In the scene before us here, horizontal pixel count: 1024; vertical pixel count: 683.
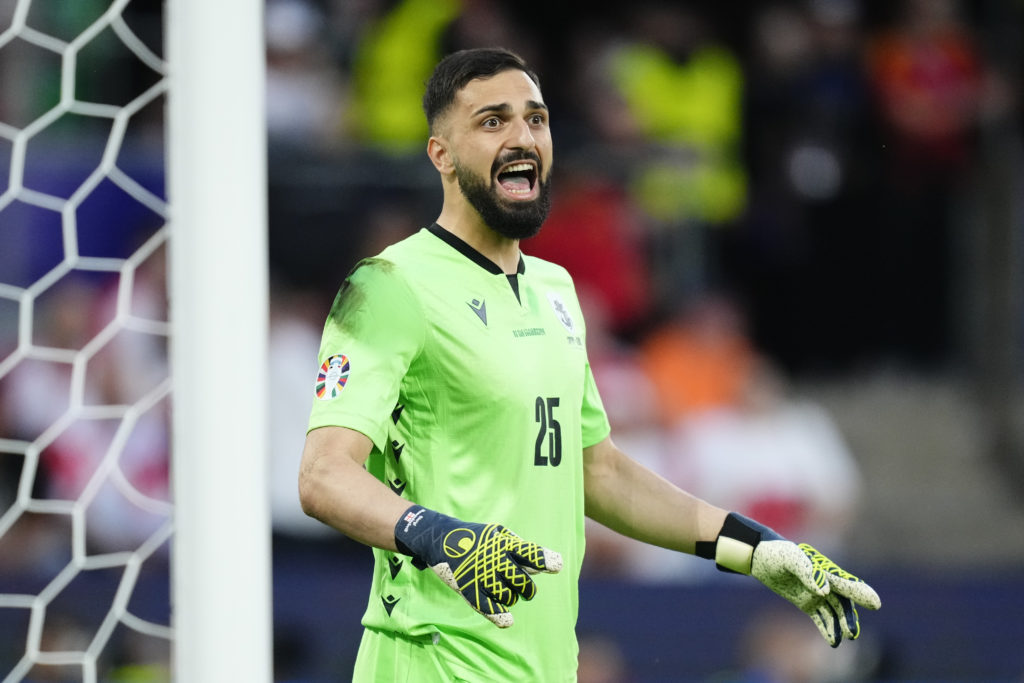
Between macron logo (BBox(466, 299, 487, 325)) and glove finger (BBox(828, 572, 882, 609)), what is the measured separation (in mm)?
901

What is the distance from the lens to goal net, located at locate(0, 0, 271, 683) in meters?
2.94

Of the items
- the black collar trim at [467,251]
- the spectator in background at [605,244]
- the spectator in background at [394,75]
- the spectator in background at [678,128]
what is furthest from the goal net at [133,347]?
the spectator in background at [678,128]

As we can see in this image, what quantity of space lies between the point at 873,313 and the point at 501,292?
666 cm

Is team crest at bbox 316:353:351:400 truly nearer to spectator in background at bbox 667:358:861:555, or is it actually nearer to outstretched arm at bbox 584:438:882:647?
outstretched arm at bbox 584:438:882:647

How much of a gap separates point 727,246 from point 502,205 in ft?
19.6

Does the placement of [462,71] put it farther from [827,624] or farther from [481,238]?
[827,624]

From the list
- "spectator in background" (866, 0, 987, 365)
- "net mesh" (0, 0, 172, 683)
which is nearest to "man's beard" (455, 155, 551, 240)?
"net mesh" (0, 0, 172, 683)

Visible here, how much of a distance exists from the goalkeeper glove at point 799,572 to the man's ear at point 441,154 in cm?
100

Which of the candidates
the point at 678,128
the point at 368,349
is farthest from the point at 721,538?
the point at 678,128

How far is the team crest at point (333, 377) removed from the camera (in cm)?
287

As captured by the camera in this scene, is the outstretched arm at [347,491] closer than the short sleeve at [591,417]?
Yes

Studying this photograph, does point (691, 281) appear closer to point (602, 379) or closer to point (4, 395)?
point (602, 379)

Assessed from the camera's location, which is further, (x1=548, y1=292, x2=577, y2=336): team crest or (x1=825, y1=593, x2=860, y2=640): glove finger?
(x1=548, y1=292, x2=577, y2=336): team crest

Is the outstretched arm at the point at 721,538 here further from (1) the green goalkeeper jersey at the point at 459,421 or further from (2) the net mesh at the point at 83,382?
(2) the net mesh at the point at 83,382
